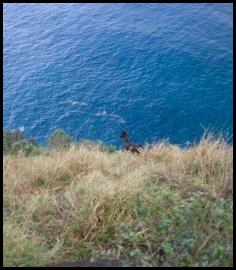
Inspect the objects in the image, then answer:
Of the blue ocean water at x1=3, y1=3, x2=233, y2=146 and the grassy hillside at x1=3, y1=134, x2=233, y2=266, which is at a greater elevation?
the grassy hillside at x1=3, y1=134, x2=233, y2=266

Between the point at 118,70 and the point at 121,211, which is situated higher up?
the point at 121,211

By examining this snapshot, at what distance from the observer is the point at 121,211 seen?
5.07 metres

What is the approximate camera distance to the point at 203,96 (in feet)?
127

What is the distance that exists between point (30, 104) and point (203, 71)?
1472 cm

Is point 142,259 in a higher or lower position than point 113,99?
higher

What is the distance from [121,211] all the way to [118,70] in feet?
119

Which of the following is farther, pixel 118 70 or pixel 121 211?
pixel 118 70

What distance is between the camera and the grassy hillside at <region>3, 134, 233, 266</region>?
4367mm

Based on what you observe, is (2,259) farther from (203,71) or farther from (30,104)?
(203,71)

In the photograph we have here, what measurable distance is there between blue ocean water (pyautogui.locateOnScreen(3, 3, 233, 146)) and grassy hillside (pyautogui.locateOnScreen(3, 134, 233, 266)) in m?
27.9

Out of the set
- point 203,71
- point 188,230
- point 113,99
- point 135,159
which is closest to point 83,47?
point 113,99

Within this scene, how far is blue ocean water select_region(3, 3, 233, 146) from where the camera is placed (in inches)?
1465

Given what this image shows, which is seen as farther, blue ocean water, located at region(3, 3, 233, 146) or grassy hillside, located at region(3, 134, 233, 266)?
blue ocean water, located at region(3, 3, 233, 146)

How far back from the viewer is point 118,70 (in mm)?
40844
